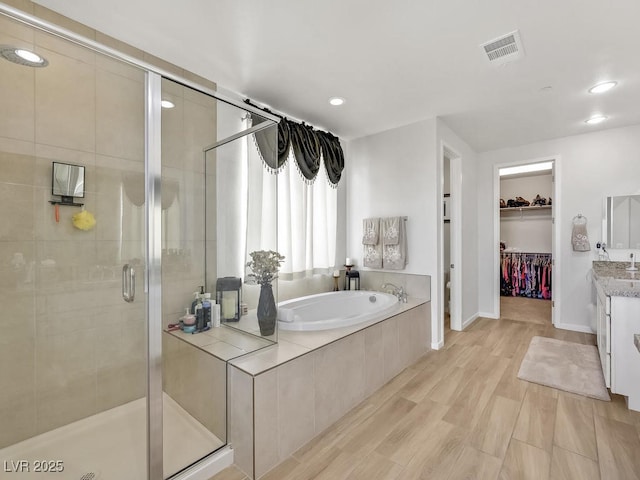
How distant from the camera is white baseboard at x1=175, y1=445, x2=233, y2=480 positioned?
1553mm

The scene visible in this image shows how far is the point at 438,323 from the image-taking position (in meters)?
3.33

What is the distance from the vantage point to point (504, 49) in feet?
6.80

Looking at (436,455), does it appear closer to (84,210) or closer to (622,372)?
(622,372)

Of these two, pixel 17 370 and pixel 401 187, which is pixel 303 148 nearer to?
pixel 401 187

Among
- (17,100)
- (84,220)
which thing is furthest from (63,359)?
(17,100)

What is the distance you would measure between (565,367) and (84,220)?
13.1 ft

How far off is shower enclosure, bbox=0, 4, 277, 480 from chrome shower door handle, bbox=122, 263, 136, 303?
0.04 feet

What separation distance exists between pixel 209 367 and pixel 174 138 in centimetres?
145

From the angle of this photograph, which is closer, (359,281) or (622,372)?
(622,372)

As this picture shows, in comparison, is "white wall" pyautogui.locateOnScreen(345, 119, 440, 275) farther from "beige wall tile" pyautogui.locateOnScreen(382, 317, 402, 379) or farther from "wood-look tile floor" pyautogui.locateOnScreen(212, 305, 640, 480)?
"wood-look tile floor" pyautogui.locateOnScreen(212, 305, 640, 480)

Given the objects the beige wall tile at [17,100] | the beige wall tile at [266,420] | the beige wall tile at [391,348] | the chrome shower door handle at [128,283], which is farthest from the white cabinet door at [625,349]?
the beige wall tile at [17,100]

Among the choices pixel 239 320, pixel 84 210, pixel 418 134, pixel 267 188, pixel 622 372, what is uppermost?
pixel 418 134

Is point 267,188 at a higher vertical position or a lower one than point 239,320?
higher

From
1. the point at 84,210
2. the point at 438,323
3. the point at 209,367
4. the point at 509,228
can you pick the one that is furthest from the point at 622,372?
the point at 509,228
